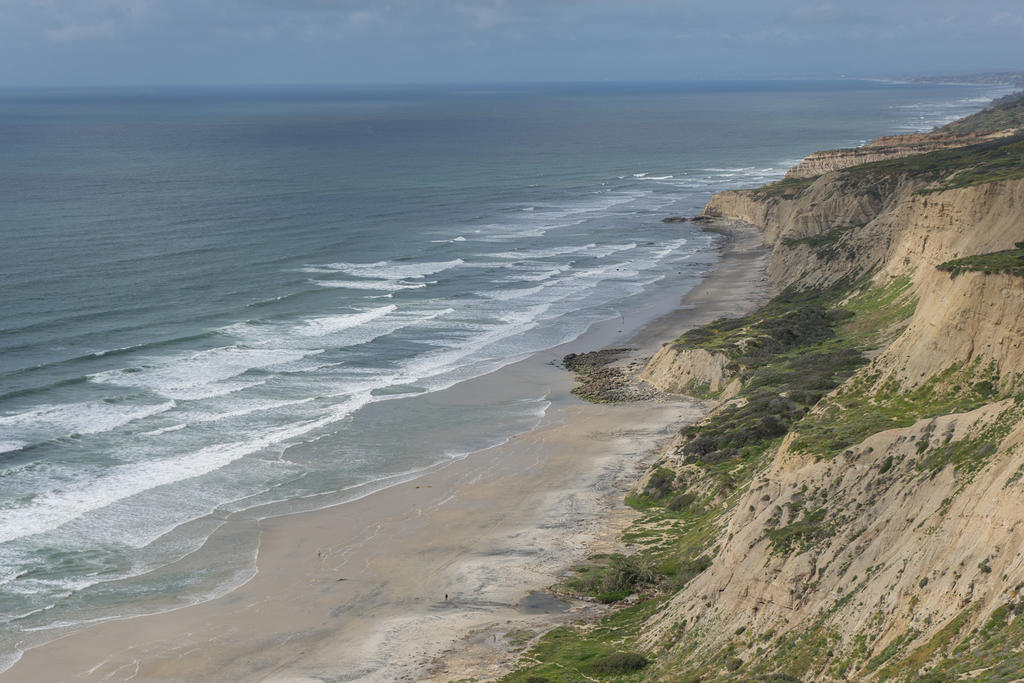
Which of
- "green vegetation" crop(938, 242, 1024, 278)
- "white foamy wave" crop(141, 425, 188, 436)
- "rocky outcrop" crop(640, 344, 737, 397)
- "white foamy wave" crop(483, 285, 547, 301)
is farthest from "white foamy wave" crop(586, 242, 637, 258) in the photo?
"green vegetation" crop(938, 242, 1024, 278)

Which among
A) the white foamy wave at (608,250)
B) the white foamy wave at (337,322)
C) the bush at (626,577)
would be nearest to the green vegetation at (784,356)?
the bush at (626,577)

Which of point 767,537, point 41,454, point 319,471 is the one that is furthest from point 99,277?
point 767,537

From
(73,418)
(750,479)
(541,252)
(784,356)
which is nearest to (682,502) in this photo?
(750,479)

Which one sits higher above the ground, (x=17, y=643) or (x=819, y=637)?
(x=819, y=637)

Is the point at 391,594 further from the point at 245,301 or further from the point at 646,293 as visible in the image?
the point at 646,293

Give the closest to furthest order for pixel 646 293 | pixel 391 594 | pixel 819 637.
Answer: pixel 819 637 < pixel 391 594 < pixel 646 293

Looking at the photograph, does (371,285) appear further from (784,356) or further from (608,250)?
(784,356)
